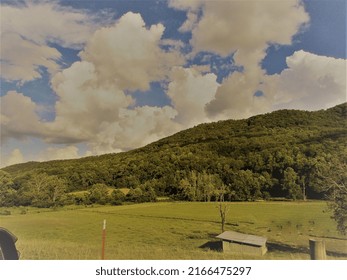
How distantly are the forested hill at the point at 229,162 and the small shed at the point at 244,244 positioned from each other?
2.09 metres

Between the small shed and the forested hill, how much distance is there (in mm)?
2095

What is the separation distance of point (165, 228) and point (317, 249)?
5.46 meters

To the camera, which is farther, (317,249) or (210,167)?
(210,167)

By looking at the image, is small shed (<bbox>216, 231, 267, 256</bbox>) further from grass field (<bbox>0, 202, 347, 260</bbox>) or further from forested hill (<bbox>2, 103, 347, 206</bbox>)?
forested hill (<bbox>2, 103, 347, 206</bbox>)

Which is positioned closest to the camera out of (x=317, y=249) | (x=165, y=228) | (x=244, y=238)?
(x=317, y=249)

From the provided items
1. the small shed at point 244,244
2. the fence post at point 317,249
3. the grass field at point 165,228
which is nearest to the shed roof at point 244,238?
the small shed at point 244,244

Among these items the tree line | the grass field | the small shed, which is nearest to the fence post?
the small shed

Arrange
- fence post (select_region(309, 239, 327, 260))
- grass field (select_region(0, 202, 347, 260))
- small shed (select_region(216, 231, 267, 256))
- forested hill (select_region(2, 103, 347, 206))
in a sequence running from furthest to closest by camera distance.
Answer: forested hill (select_region(2, 103, 347, 206)) → grass field (select_region(0, 202, 347, 260)) → small shed (select_region(216, 231, 267, 256)) → fence post (select_region(309, 239, 327, 260))

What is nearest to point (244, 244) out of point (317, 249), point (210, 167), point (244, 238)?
point (244, 238)

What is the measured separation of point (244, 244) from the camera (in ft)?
29.4

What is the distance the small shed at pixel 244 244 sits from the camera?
8.89m

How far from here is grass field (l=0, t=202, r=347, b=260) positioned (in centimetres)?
950

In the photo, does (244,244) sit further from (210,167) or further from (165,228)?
(210,167)
